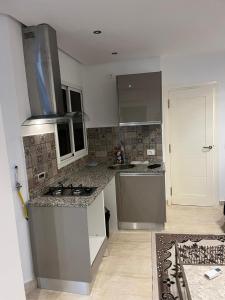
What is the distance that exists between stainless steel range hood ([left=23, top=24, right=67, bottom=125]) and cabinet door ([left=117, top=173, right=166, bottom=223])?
152 centimetres

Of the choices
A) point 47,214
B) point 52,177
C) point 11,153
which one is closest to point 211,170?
point 52,177

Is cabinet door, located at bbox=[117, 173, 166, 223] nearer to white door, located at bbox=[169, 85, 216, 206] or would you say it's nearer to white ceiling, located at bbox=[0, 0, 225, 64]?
white door, located at bbox=[169, 85, 216, 206]

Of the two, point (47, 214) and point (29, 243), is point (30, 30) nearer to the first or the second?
point (47, 214)

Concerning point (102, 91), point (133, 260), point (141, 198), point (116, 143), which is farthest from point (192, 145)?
point (133, 260)

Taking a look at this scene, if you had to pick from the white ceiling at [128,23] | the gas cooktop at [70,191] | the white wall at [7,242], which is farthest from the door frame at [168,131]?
the white wall at [7,242]

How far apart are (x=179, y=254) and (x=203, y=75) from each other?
294 centimetres

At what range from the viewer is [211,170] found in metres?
4.04

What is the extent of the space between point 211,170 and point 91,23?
305 cm

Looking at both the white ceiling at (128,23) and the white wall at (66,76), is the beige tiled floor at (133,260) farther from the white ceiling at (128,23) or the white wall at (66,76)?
the white ceiling at (128,23)

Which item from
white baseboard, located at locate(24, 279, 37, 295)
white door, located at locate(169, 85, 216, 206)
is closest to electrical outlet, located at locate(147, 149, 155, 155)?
white door, located at locate(169, 85, 216, 206)

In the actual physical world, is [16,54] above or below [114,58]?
below

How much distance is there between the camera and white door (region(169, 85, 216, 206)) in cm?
395

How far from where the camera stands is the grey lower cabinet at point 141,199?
3287 millimetres

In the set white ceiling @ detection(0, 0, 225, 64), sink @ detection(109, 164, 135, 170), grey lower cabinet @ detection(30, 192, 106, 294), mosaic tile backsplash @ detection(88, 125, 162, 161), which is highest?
white ceiling @ detection(0, 0, 225, 64)
